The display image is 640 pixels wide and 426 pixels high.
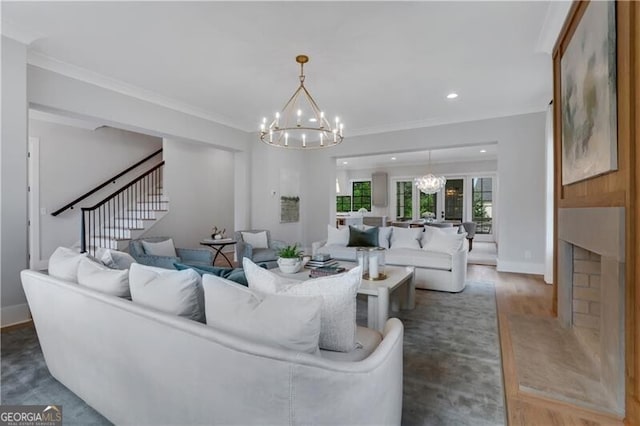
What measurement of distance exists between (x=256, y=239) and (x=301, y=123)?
2333 millimetres

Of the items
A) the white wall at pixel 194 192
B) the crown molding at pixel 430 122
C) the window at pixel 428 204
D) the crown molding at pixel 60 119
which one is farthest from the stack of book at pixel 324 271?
the window at pixel 428 204

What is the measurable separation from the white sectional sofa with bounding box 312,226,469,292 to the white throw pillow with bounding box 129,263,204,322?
354cm

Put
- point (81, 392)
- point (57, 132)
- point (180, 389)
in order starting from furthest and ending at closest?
point (57, 132)
point (81, 392)
point (180, 389)

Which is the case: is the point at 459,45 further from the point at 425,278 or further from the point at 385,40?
the point at 425,278

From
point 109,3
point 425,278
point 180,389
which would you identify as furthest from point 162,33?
point 425,278

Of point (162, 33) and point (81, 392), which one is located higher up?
point (162, 33)

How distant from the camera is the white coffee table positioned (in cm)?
258

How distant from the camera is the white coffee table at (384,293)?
2.58 metres

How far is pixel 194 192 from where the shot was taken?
7.23 meters

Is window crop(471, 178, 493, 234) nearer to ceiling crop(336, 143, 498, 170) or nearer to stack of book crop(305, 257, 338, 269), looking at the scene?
ceiling crop(336, 143, 498, 170)

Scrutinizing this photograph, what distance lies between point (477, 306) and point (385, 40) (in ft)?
9.98

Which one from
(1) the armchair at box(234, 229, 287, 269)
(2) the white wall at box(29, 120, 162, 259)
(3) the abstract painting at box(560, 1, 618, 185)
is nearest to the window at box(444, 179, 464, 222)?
(1) the armchair at box(234, 229, 287, 269)

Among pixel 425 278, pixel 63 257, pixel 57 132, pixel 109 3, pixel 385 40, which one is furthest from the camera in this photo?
pixel 57 132

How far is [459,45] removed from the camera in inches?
127
